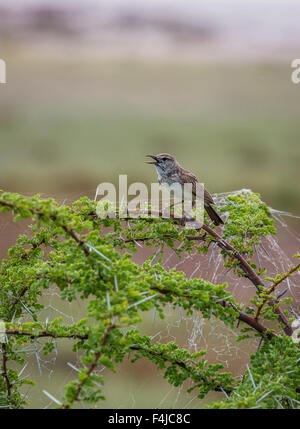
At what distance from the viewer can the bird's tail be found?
11.7 feet

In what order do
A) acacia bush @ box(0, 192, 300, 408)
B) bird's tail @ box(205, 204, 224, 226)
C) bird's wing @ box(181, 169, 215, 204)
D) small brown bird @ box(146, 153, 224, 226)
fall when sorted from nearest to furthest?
acacia bush @ box(0, 192, 300, 408), bird's tail @ box(205, 204, 224, 226), bird's wing @ box(181, 169, 215, 204), small brown bird @ box(146, 153, 224, 226)

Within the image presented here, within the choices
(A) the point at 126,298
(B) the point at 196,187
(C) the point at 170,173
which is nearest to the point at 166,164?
(C) the point at 170,173

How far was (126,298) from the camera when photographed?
183 cm

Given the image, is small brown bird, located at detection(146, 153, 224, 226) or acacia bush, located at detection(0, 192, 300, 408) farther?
small brown bird, located at detection(146, 153, 224, 226)

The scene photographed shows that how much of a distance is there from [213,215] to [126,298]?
187cm

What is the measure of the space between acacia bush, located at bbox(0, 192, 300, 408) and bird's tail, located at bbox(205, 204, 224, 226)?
18.4 inches

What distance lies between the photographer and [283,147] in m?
14.5

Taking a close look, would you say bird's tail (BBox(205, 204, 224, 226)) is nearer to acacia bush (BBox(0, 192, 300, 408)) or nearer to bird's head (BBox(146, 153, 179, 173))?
acacia bush (BBox(0, 192, 300, 408))

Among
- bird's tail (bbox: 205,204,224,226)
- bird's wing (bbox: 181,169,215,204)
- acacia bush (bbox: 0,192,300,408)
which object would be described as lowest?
acacia bush (bbox: 0,192,300,408)

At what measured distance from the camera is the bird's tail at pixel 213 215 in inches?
141

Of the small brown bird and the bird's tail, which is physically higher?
the small brown bird

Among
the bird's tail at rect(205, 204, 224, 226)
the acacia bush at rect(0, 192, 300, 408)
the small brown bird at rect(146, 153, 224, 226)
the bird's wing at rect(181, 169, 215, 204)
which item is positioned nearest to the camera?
the acacia bush at rect(0, 192, 300, 408)

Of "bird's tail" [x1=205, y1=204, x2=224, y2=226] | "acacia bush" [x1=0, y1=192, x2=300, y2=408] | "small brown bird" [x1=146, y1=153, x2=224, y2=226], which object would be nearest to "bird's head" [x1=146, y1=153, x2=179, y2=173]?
"small brown bird" [x1=146, y1=153, x2=224, y2=226]
